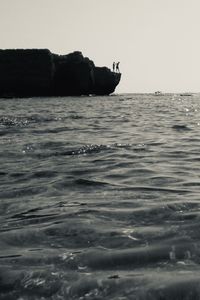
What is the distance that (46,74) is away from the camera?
7850 cm

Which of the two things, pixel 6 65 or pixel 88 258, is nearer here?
pixel 88 258

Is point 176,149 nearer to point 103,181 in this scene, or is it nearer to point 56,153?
point 56,153

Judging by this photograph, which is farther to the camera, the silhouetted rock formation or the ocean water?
the silhouetted rock formation

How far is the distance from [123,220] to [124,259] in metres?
1.28

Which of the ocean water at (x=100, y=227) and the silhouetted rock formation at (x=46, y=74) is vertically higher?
the silhouetted rock formation at (x=46, y=74)

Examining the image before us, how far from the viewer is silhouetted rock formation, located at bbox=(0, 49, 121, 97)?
257ft

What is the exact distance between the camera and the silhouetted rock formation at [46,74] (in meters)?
78.2

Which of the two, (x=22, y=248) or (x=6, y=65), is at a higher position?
(x=6, y=65)

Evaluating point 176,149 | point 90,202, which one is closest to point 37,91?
point 176,149

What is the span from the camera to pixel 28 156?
10.7 metres

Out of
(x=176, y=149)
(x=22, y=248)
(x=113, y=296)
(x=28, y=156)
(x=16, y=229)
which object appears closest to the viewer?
(x=113, y=296)

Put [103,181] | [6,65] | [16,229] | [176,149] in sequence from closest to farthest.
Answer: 1. [16,229]
2. [103,181]
3. [176,149]
4. [6,65]

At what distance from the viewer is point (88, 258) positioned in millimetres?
3994

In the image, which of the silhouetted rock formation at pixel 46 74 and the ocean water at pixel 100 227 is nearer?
the ocean water at pixel 100 227
